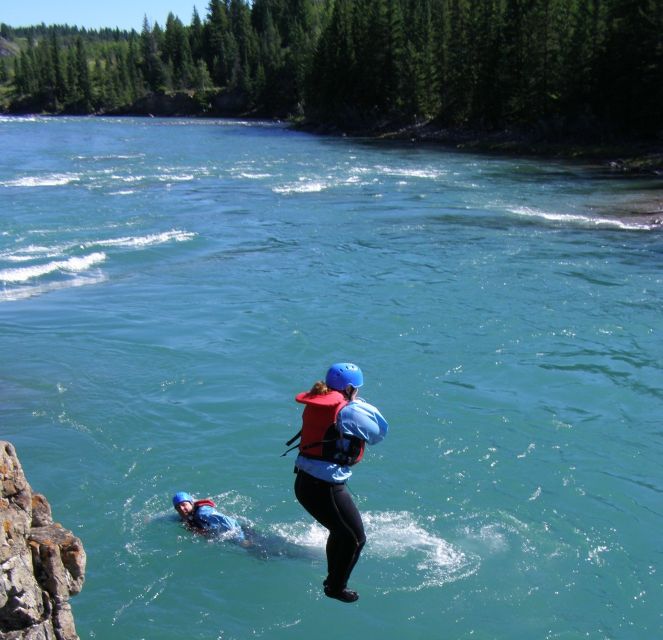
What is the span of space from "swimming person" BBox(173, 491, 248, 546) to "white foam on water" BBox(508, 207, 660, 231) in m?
21.8

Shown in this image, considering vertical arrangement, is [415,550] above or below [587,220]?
below

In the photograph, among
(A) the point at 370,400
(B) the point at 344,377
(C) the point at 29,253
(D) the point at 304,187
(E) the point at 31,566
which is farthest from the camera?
(D) the point at 304,187

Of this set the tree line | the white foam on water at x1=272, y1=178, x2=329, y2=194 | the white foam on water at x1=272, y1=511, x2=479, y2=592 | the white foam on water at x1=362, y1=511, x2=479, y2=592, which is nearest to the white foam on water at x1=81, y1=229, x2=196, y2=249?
the white foam on water at x1=272, y1=178, x2=329, y2=194

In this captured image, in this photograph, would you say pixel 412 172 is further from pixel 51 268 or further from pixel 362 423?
pixel 362 423

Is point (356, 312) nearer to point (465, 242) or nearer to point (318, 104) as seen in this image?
point (465, 242)

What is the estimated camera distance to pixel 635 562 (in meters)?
8.34

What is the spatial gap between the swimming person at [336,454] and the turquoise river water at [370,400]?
3.11 feet

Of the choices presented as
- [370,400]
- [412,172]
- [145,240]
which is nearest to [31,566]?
[370,400]

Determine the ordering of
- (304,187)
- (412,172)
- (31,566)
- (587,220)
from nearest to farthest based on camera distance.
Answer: (31,566), (587,220), (304,187), (412,172)

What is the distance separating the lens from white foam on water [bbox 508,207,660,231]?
2708 cm

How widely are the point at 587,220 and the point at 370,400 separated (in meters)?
18.8

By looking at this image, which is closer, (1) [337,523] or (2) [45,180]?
(1) [337,523]

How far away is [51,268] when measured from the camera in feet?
68.1

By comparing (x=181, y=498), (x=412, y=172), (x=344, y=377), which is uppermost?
(x=412, y=172)
